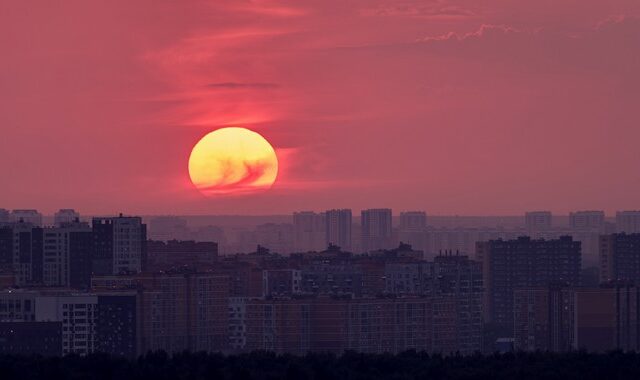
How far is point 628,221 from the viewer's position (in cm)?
15300

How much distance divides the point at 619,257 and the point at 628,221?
40396mm

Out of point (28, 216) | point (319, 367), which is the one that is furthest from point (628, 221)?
point (319, 367)

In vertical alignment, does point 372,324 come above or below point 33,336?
above

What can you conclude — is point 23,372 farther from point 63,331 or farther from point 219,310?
point 219,310

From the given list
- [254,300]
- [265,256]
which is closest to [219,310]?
[254,300]

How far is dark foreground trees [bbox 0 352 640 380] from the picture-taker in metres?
42.7

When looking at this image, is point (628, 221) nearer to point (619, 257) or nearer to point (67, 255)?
point (619, 257)

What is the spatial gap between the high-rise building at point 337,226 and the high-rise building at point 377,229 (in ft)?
3.17

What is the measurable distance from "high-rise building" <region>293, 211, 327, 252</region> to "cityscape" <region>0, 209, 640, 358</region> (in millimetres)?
26567

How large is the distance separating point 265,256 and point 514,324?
2506cm

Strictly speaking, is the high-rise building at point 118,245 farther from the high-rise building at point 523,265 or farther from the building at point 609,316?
the building at point 609,316

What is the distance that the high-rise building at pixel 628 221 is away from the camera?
150300mm

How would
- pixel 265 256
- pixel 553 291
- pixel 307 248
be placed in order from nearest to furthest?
pixel 553 291, pixel 265 256, pixel 307 248

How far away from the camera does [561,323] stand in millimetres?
89500
